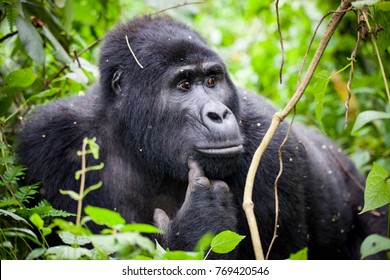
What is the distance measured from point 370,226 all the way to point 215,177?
192 cm

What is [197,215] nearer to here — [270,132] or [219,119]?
[219,119]

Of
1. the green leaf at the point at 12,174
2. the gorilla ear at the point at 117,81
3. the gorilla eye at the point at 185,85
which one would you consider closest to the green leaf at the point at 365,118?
the gorilla eye at the point at 185,85

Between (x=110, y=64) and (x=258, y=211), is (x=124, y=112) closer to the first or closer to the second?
(x=110, y=64)

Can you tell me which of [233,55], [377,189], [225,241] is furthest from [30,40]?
[233,55]

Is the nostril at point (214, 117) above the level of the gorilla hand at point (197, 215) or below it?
above

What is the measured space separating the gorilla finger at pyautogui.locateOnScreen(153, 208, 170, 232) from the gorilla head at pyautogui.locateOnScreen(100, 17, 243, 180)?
226 millimetres

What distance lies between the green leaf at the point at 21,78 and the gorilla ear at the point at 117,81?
1.57 ft

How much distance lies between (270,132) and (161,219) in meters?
1.14

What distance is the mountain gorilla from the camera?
3.28 meters

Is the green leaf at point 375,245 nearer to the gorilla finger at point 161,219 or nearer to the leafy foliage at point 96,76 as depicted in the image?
the leafy foliage at point 96,76

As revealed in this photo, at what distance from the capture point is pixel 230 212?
3.37 m

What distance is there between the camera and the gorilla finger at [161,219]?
3.42m
